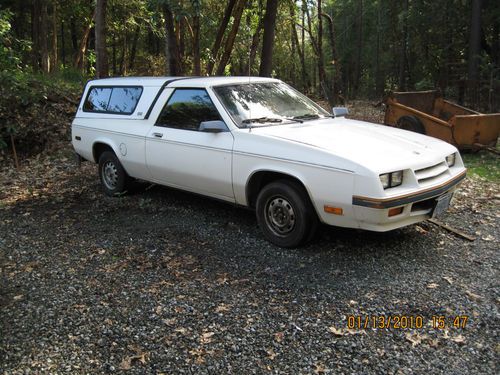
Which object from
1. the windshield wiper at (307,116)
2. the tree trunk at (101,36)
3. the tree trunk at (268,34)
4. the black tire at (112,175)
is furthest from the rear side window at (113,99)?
the tree trunk at (268,34)

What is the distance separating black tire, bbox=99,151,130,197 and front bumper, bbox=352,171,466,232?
155 inches

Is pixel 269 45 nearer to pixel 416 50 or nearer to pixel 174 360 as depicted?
pixel 174 360

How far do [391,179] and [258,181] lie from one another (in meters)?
1.47

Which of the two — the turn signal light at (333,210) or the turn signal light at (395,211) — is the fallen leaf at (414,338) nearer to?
the turn signal light at (395,211)

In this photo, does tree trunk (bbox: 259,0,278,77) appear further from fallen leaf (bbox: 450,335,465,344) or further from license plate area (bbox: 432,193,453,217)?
fallen leaf (bbox: 450,335,465,344)

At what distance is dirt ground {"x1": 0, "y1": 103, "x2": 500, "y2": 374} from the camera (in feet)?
10.7

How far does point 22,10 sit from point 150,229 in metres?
22.6

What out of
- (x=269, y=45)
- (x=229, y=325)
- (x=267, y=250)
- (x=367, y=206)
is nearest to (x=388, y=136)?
(x=367, y=206)

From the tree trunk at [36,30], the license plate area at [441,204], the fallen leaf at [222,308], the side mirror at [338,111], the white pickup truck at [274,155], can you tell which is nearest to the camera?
the fallen leaf at [222,308]

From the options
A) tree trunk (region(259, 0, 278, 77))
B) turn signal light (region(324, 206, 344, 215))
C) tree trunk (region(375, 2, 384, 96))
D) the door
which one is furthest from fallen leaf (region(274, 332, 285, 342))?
tree trunk (region(375, 2, 384, 96))

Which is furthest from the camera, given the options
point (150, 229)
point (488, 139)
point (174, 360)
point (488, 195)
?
point (488, 139)

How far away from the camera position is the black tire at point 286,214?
15.5ft

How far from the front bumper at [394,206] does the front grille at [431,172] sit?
0.11 m

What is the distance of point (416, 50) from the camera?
2564 centimetres
